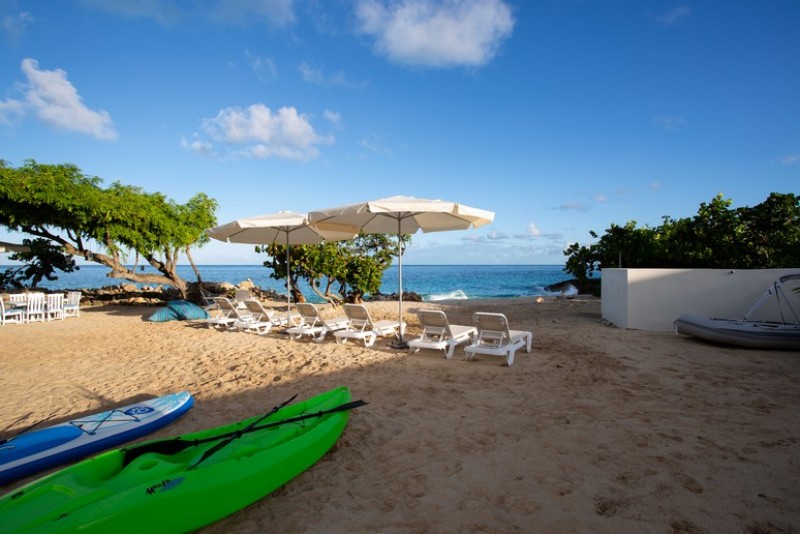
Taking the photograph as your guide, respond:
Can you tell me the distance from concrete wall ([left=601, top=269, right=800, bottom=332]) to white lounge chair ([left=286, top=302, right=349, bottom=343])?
6336mm

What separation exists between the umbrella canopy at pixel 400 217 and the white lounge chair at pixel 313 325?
56.3 inches

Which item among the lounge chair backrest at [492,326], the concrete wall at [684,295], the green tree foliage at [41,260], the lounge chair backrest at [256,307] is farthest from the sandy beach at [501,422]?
the green tree foliage at [41,260]

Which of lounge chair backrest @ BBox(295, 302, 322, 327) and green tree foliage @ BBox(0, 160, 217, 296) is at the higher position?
green tree foliage @ BBox(0, 160, 217, 296)

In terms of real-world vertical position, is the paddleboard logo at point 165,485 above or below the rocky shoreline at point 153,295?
below

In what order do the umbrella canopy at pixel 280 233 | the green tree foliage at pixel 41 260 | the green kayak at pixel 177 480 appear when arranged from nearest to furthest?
the green kayak at pixel 177 480
the umbrella canopy at pixel 280 233
the green tree foliage at pixel 41 260

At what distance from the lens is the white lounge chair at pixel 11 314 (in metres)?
11.5

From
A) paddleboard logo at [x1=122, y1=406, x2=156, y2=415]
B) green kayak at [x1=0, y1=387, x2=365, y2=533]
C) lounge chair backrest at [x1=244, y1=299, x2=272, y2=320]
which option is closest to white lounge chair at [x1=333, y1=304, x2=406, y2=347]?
lounge chair backrest at [x1=244, y1=299, x2=272, y2=320]

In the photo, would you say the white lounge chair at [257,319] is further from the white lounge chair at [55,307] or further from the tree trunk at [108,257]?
the white lounge chair at [55,307]

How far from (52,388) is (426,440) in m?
5.03

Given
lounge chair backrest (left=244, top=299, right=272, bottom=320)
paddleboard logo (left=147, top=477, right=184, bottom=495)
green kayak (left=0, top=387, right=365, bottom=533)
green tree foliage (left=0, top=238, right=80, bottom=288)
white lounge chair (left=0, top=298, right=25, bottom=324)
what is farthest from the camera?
green tree foliage (left=0, top=238, right=80, bottom=288)

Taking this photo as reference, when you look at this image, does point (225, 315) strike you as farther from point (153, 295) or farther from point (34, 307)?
point (153, 295)

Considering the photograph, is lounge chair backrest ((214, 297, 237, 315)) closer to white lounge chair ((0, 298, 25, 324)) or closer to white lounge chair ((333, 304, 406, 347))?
white lounge chair ((333, 304, 406, 347))

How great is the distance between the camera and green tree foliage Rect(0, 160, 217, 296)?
11.9 m

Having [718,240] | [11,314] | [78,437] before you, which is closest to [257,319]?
[78,437]
